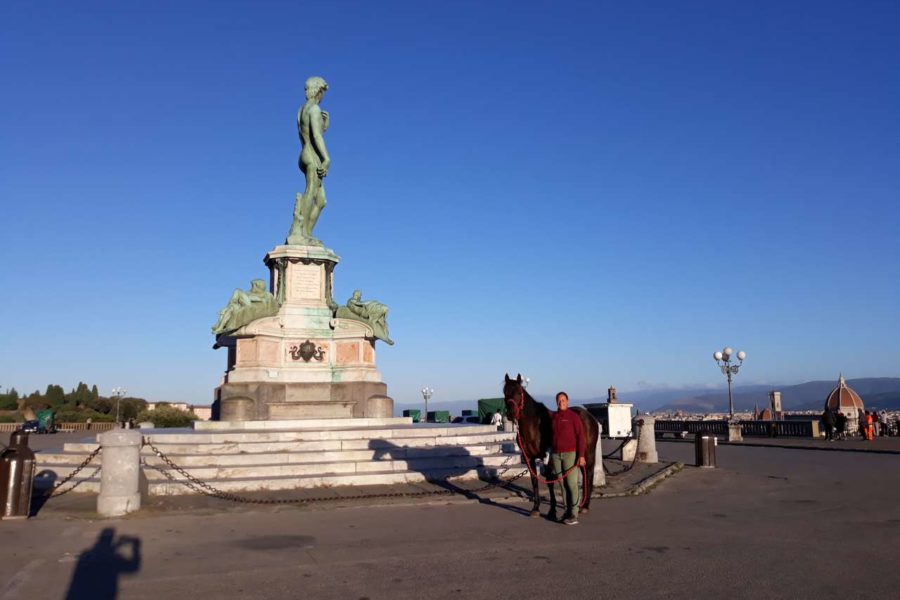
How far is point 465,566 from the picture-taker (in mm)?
7637

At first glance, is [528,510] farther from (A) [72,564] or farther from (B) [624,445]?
(B) [624,445]

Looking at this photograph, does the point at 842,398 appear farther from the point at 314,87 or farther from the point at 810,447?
the point at 314,87

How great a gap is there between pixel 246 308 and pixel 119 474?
8.26 meters

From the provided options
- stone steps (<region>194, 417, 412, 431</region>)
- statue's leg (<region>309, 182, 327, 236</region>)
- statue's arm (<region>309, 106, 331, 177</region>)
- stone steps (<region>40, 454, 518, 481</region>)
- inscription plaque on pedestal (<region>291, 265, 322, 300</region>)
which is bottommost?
stone steps (<region>40, 454, 518, 481</region>)

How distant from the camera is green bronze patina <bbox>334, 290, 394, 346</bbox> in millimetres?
19922

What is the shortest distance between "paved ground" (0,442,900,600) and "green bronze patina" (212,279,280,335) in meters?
7.93

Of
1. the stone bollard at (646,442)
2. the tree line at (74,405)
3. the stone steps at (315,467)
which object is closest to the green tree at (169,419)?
the tree line at (74,405)

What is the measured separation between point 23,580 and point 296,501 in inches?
210

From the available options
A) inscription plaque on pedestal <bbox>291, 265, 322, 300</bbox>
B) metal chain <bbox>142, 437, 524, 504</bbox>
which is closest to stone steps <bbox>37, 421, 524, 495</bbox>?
metal chain <bbox>142, 437, 524, 504</bbox>

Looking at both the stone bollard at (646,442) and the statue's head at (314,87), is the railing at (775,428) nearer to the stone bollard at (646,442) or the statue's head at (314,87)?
the stone bollard at (646,442)

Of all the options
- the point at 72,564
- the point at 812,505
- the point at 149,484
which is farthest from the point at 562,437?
the point at 149,484

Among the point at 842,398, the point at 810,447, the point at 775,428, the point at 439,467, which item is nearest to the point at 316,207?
the point at 439,467

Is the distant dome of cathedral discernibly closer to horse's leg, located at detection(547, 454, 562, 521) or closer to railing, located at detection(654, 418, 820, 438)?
railing, located at detection(654, 418, 820, 438)

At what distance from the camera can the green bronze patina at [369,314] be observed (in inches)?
784
